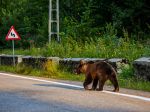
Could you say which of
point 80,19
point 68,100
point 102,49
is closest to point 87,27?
point 80,19

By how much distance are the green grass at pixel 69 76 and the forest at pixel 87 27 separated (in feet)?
3.98

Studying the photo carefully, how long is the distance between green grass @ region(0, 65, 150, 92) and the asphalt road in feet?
3.05

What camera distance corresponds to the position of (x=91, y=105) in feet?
30.8

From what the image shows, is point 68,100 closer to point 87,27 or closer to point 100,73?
point 100,73

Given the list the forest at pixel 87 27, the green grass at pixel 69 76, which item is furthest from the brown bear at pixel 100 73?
the forest at pixel 87 27

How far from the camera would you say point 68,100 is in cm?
1021

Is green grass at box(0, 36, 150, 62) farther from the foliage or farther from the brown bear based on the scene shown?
the brown bear

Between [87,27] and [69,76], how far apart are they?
674 inches

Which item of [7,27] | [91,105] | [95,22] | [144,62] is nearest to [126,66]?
[144,62]

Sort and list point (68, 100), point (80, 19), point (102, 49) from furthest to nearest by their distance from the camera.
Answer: point (80, 19) → point (102, 49) → point (68, 100)

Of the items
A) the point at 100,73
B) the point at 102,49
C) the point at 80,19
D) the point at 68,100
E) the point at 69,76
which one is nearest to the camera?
the point at 68,100

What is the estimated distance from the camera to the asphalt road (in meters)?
9.02

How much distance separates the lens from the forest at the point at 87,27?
64.1ft

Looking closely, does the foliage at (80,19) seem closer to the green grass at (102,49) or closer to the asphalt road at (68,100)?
the green grass at (102,49)
